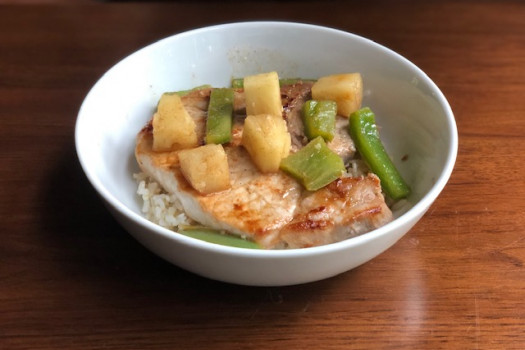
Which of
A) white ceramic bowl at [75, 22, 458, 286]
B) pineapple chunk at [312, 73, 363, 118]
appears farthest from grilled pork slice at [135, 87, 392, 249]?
pineapple chunk at [312, 73, 363, 118]

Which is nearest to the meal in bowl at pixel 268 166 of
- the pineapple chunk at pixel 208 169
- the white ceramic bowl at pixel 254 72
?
the pineapple chunk at pixel 208 169

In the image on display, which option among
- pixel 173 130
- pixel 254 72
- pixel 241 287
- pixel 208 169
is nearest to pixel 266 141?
pixel 208 169

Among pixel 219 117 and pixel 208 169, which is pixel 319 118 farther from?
pixel 208 169

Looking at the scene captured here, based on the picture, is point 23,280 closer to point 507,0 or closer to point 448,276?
point 448,276

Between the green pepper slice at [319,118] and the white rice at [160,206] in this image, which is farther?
the green pepper slice at [319,118]

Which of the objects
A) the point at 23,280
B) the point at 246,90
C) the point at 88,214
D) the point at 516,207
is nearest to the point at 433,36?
the point at 516,207

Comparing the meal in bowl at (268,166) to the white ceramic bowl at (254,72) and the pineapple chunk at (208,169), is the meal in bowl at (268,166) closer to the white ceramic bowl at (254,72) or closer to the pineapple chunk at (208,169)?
the pineapple chunk at (208,169)

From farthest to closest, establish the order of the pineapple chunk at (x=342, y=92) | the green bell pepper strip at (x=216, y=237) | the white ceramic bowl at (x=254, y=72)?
the pineapple chunk at (x=342, y=92), the green bell pepper strip at (x=216, y=237), the white ceramic bowl at (x=254, y=72)

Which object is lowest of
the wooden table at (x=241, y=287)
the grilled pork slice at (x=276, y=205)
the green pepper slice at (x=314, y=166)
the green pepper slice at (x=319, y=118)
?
the wooden table at (x=241, y=287)

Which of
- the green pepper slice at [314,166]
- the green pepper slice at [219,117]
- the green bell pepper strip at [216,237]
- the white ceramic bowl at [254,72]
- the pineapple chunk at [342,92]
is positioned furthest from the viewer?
the pineapple chunk at [342,92]
